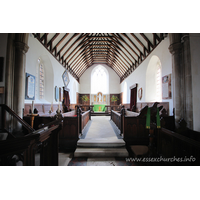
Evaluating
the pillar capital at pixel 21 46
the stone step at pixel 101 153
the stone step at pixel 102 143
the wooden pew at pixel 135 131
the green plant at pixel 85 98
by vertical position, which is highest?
the pillar capital at pixel 21 46

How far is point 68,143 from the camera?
11.4 feet

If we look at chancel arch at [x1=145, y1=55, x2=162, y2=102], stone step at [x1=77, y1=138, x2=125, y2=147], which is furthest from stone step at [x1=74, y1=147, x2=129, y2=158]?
chancel arch at [x1=145, y1=55, x2=162, y2=102]

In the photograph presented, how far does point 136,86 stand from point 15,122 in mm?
6740

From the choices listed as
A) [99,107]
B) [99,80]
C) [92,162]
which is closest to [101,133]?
[92,162]

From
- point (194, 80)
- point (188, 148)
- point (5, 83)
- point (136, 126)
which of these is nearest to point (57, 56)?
point (5, 83)

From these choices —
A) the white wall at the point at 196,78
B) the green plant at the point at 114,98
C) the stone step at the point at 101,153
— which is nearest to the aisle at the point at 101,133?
the stone step at the point at 101,153

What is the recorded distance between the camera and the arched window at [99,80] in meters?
13.8

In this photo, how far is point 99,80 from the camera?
14.0m

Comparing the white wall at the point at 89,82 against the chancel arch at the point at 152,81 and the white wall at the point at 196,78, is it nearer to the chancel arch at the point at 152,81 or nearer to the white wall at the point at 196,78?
the chancel arch at the point at 152,81

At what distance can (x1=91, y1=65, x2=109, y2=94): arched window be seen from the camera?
1377 cm

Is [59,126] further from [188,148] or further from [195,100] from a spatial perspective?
[195,100]

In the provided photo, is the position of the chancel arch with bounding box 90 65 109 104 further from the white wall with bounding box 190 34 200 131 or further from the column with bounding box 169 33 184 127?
the white wall with bounding box 190 34 200 131

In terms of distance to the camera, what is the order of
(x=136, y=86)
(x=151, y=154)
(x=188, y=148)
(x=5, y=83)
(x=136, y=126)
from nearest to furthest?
(x=188, y=148)
(x=151, y=154)
(x=5, y=83)
(x=136, y=126)
(x=136, y=86)

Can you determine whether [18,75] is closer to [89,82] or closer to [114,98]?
[89,82]
